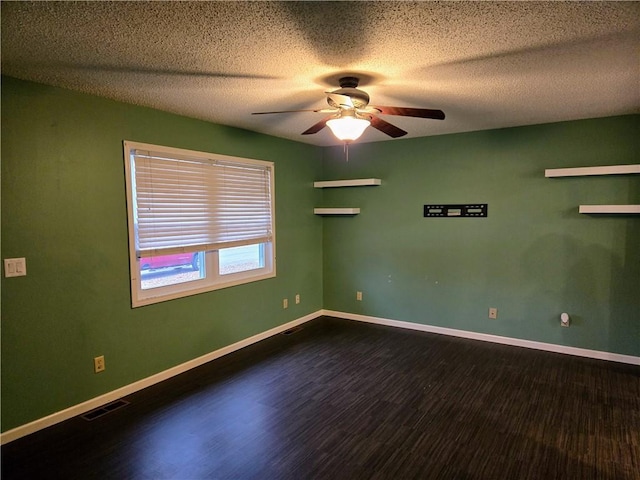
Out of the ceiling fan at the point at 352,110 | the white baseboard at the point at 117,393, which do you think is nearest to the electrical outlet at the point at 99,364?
the white baseboard at the point at 117,393

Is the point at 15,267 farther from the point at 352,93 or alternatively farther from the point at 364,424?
the point at 364,424

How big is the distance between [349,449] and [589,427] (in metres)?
1.70

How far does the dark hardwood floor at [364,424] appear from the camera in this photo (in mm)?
2285

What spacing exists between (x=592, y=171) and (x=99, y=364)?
4.64 meters

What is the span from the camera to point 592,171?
11.9 feet

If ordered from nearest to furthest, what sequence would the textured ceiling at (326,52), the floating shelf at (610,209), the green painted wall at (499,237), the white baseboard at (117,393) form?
the textured ceiling at (326,52) < the white baseboard at (117,393) < the floating shelf at (610,209) < the green painted wall at (499,237)

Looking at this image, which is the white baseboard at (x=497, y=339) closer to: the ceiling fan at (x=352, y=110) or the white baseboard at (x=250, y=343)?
the white baseboard at (x=250, y=343)

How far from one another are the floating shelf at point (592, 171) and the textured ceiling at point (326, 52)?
0.58 meters

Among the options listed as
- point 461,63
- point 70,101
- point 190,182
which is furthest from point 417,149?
point 70,101

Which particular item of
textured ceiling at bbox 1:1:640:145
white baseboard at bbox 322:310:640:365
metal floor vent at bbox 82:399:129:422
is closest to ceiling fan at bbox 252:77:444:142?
textured ceiling at bbox 1:1:640:145

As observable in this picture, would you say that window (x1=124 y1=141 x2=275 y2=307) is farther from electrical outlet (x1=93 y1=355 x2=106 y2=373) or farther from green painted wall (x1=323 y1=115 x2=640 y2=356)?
green painted wall (x1=323 y1=115 x2=640 y2=356)

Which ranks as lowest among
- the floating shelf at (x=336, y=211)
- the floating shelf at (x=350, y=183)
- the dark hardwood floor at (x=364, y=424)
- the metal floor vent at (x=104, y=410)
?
the dark hardwood floor at (x=364, y=424)

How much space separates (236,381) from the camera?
3422 mm

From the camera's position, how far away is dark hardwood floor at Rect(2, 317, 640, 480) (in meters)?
2.29
